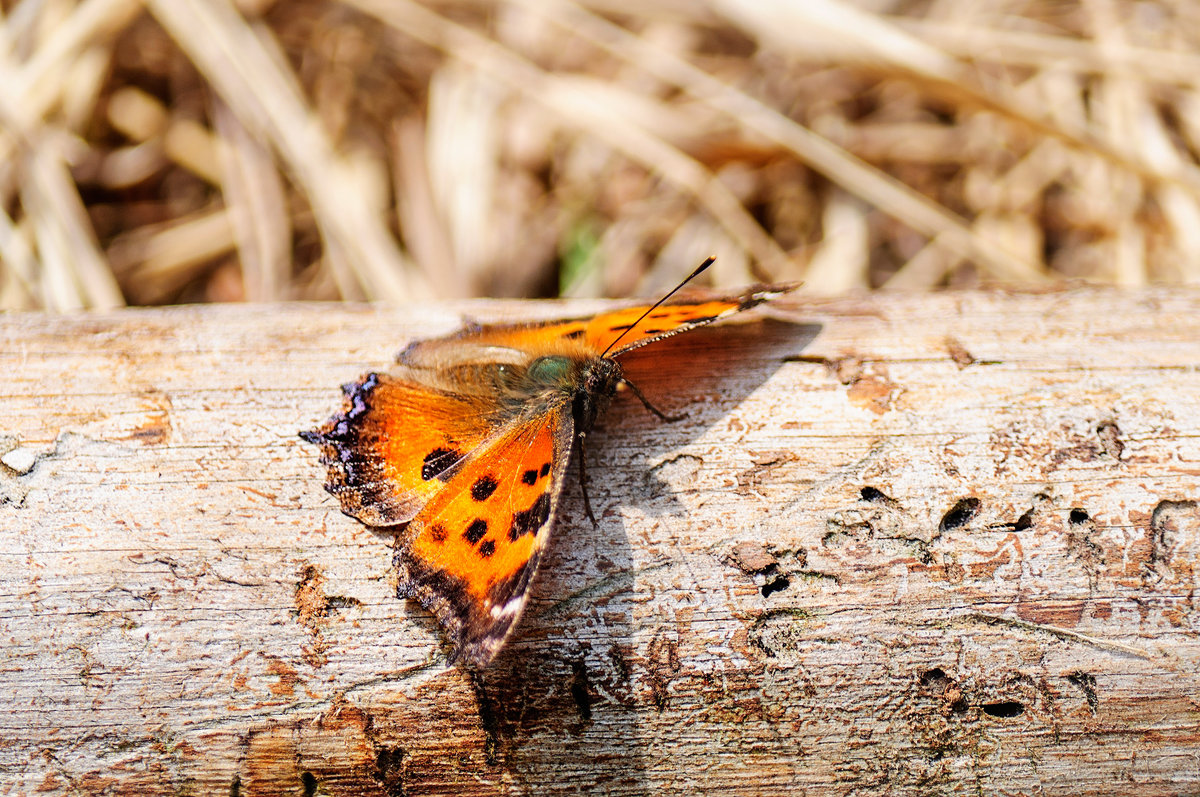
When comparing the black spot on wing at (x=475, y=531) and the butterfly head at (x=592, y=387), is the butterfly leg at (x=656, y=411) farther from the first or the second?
the black spot on wing at (x=475, y=531)

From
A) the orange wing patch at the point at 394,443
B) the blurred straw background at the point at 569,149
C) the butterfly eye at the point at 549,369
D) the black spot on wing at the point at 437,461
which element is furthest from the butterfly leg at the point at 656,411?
the blurred straw background at the point at 569,149

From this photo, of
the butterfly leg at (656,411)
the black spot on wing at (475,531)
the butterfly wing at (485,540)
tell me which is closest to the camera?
the butterfly wing at (485,540)

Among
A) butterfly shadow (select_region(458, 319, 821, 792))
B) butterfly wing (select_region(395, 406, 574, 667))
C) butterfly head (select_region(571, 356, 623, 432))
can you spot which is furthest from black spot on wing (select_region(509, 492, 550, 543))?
butterfly head (select_region(571, 356, 623, 432))

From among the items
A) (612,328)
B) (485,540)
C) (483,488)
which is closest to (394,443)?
(483,488)

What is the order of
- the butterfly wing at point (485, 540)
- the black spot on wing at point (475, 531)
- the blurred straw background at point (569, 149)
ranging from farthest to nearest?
the blurred straw background at point (569, 149), the black spot on wing at point (475, 531), the butterfly wing at point (485, 540)

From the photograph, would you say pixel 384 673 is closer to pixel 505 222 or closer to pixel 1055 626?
pixel 1055 626

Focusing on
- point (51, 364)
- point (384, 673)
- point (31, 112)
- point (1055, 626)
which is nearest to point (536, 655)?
point (384, 673)
